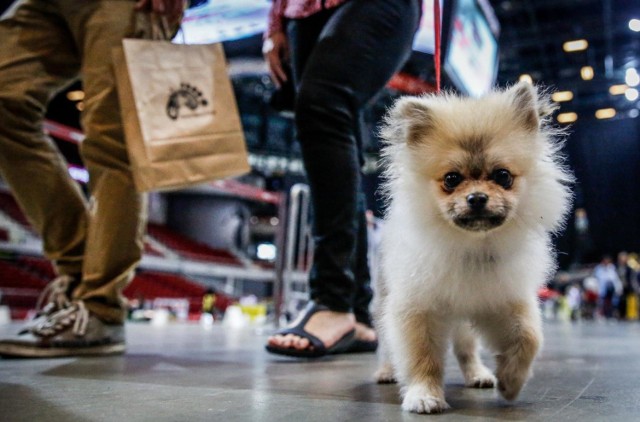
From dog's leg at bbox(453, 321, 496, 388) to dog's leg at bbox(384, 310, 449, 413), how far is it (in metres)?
0.26

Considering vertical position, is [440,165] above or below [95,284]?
above

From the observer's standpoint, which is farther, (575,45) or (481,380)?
(575,45)

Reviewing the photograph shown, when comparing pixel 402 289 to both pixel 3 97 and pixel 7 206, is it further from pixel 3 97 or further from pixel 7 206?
pixel 7 206

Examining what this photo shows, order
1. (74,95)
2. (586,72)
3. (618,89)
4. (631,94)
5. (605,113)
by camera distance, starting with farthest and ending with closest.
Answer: (605,113) < (74,95) < (631,94) < (618,89) < (586,72)

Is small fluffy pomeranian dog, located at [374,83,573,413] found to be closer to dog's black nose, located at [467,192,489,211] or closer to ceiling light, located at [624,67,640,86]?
dog's black nose, located at [467,192,489,211]

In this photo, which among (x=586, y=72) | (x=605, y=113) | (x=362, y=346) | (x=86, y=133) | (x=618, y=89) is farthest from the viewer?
(x=605, y=113)

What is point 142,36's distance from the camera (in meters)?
1.69

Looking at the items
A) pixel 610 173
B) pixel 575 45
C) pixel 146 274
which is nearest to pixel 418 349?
pixel 575 45

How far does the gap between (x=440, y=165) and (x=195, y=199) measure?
19.9 metres

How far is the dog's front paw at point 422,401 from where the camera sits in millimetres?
878

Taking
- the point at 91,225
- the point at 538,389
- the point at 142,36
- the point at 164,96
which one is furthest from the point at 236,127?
the point at 538,389

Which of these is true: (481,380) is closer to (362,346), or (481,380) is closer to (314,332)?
(314,332)

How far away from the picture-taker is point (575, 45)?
11.1 metres

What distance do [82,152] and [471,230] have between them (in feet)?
4.20
